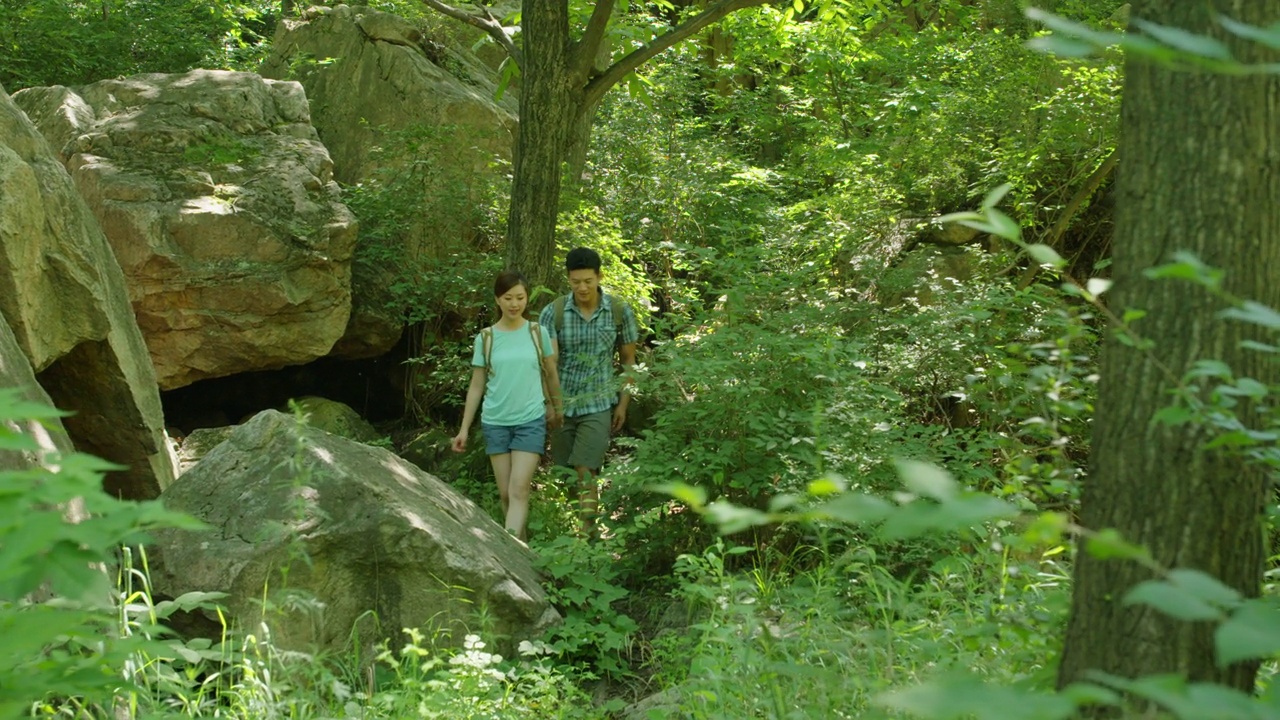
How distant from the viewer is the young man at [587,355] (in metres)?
6.62

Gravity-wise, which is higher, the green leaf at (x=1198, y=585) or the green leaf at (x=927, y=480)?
the green leaf at (x=927, y=480)

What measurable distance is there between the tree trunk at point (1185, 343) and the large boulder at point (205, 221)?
7.49 meters

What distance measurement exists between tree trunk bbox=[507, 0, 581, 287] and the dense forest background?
0.61 m

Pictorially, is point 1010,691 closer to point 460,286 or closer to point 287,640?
point 287,640

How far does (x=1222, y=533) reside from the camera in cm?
196

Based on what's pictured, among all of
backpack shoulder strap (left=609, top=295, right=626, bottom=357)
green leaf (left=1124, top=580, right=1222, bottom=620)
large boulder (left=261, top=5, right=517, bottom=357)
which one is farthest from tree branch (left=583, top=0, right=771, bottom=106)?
green leaf (left=1124, top=580, right=1222, bottom=620)

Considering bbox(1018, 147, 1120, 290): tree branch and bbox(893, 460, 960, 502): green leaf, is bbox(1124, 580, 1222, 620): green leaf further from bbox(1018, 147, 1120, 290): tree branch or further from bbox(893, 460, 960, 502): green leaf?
bbox(1018, 147, 1120, 290): tree branch

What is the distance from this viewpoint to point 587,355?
22.1ft

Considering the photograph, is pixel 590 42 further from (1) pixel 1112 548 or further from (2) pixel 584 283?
(1) pixel 1112 548

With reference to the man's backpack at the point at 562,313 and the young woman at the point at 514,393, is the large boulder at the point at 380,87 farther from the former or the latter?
the young woman at the point at 514,393

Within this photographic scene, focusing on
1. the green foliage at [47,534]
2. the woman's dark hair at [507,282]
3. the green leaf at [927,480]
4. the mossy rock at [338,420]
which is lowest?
the mossy rock at [338,420]

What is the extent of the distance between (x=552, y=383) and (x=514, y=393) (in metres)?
0.32

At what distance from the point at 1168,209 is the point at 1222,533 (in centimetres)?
60

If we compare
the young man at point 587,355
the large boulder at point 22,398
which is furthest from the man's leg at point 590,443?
the large boulder at point 22,398
